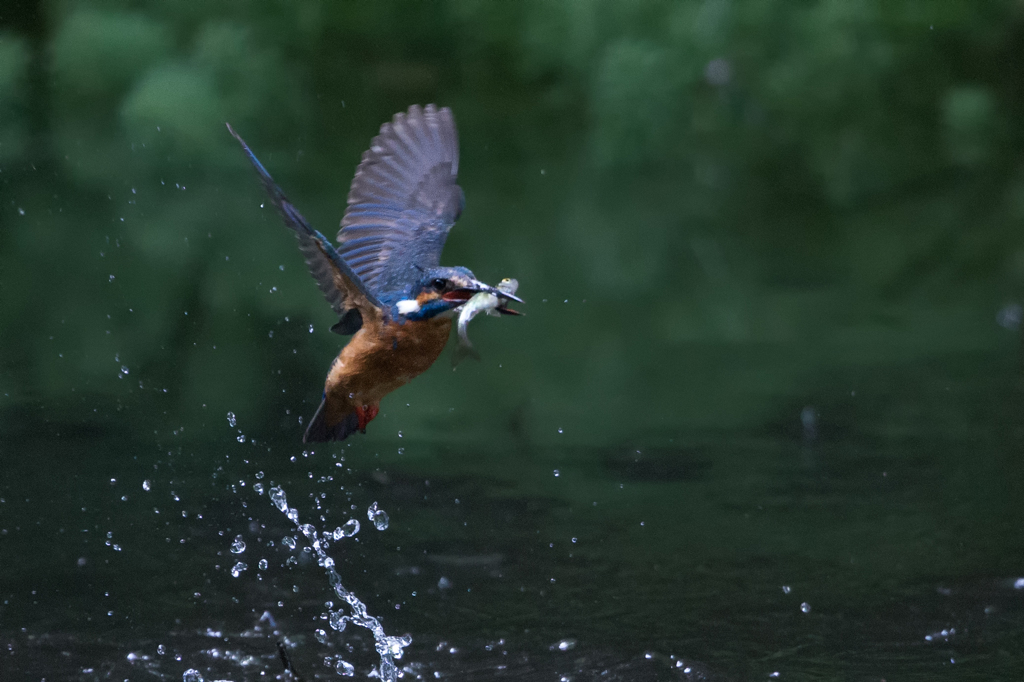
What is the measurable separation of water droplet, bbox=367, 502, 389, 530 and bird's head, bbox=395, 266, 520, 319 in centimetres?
124

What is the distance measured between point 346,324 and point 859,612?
1.57 meters

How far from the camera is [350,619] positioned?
3.50m

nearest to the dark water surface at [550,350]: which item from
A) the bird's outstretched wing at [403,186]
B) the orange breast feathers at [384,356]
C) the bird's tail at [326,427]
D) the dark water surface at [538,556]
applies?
the dark water surface at [538,556]

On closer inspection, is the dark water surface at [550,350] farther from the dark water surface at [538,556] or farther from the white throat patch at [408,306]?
the white throat patch at [408,306]

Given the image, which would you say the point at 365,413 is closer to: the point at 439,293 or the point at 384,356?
the point at 384,356

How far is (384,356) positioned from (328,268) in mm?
239

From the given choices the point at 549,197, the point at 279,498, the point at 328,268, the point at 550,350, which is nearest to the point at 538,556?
the point at 279,498

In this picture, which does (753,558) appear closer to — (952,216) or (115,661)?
(115,661)

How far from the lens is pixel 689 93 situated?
37.2 ft

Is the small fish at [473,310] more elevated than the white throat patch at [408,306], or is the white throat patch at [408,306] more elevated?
the white throat patch at [408,306]

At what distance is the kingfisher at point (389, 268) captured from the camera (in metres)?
2.97

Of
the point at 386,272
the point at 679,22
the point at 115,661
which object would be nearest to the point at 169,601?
the point at 115,661

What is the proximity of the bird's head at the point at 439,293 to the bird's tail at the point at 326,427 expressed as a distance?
35 cm

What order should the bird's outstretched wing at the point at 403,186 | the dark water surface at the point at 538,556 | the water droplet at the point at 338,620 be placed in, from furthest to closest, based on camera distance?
1. the bird's outstretched wing at the point at 403,186
2. the water droplet at the point at 338,620
3. the dark water surface at the point at 538,556
